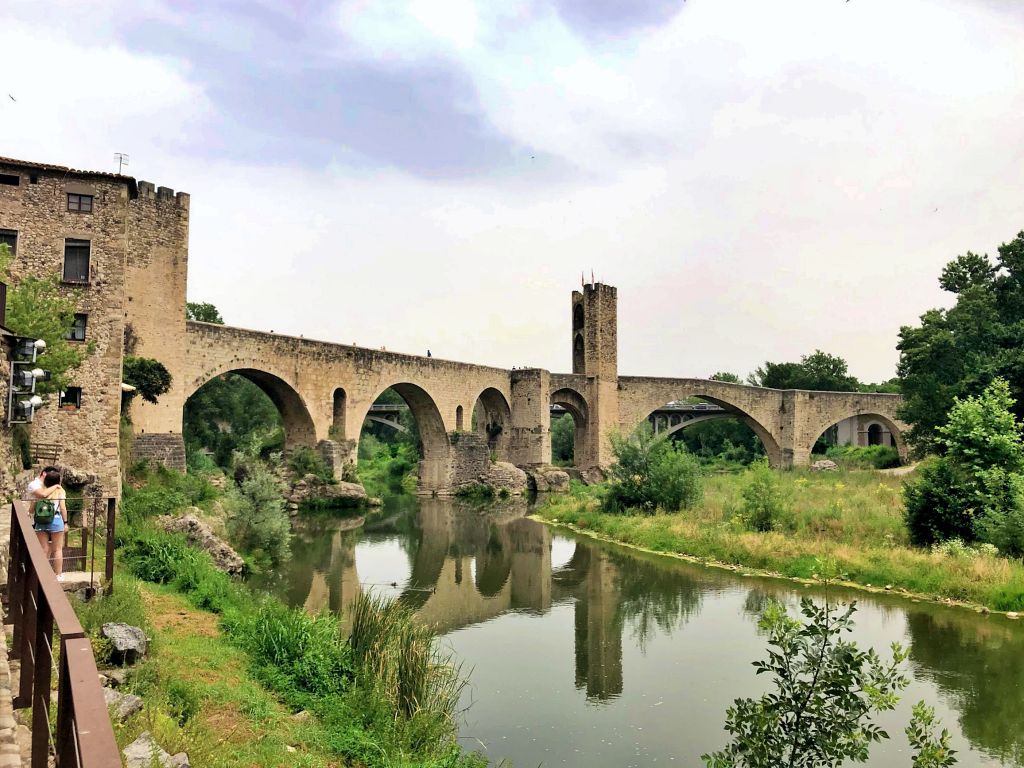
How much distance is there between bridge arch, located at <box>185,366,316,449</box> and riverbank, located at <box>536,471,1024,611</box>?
323 inches

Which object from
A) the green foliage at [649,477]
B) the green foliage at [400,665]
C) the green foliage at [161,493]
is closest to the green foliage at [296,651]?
the green foliage at [400,665]

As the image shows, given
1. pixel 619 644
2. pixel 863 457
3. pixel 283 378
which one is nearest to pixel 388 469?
pixel 283 378

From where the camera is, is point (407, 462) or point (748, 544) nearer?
point (748, 544)

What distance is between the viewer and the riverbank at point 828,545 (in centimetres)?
1180

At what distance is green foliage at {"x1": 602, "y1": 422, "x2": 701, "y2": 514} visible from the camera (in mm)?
19922

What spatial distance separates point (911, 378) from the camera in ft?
88.2

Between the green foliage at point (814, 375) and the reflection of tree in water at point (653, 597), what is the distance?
4093 centimetres

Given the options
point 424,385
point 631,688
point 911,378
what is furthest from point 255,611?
point 911,378

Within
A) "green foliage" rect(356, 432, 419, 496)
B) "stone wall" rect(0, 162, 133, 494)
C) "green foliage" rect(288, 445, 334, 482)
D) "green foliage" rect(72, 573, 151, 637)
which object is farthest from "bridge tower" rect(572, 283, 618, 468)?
"green foliage" rect(72, 573, 151, 637)

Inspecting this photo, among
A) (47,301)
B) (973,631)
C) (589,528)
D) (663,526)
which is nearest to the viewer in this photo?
(973,631)

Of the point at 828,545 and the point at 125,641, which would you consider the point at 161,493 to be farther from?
the point at 828,545

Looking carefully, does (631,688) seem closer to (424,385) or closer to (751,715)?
(751,715)

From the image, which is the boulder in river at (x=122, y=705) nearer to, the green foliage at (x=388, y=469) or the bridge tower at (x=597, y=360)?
the green foliage at (x=388, y=469)

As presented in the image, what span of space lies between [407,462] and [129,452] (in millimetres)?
23069
